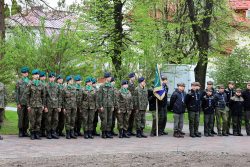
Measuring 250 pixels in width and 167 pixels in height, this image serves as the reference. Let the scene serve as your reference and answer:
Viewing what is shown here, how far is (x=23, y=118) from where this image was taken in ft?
51.1

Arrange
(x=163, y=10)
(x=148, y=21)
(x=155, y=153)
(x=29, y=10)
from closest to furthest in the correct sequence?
1. (x=155, y=153)
2. (x=29, y=10)
3. (x=148, y=21)
4. (x=163, y=10)

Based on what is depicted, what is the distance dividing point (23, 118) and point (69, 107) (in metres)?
1.43

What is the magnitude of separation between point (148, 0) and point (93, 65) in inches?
253

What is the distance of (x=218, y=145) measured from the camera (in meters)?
14.8

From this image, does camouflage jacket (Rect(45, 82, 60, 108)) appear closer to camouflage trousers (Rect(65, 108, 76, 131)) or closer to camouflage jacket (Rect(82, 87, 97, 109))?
camouflage trousers (Rect(65, 108, 76, 131))

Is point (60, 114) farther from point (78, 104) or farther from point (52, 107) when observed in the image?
point (52, 107)

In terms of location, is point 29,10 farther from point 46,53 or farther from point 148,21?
point 148,21

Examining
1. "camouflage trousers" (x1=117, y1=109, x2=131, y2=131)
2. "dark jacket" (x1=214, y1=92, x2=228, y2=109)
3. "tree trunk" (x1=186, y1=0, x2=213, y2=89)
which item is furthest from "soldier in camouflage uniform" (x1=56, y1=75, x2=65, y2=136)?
"tree trunk" (x1=186, y1=0, x2=213, y2=89)

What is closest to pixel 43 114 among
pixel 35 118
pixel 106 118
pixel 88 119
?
pixel 35 118

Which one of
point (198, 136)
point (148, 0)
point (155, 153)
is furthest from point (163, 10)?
point (155, 153)

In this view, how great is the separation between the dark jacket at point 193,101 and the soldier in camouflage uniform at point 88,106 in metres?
3.33

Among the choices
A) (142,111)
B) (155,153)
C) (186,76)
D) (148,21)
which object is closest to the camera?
(155,153)

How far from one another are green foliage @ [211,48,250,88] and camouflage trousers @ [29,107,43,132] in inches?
430

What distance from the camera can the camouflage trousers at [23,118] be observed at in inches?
612
